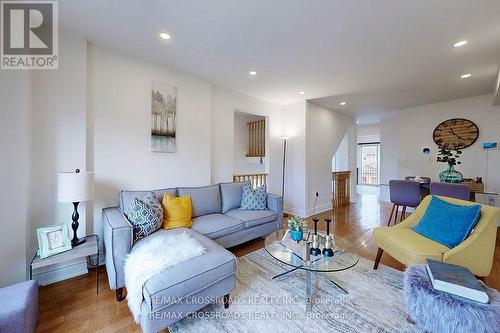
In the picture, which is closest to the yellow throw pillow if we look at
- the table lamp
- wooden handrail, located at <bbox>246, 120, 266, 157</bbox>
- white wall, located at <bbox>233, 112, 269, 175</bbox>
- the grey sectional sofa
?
the grey sectional sofa

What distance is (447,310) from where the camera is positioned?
46.7 inches

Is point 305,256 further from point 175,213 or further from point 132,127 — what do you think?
point 132,127

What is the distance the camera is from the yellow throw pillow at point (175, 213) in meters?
2.35

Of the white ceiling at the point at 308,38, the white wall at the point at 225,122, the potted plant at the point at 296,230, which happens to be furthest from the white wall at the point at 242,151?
the potted plant at the point at 296,230

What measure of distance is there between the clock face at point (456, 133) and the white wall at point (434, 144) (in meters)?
0.08

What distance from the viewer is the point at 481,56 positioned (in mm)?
2492

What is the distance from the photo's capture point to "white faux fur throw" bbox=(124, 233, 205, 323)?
1.40m

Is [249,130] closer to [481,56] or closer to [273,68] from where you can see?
[273,68]

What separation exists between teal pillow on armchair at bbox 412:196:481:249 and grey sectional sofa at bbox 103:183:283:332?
1816mm

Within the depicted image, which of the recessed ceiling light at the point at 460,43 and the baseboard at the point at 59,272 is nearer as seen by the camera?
the baseboard at the point at 59,272

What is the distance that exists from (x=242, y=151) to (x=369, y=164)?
5.77 meters

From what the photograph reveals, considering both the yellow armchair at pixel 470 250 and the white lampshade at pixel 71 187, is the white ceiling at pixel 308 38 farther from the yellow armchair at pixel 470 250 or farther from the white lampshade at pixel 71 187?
the yellow armchair at pixel 470 250

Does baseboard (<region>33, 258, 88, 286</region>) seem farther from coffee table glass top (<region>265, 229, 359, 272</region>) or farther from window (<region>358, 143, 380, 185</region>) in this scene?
window (<region>358, 143, 380, 185</region>)

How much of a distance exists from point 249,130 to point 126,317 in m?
4.76
